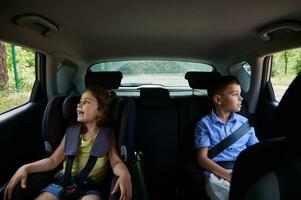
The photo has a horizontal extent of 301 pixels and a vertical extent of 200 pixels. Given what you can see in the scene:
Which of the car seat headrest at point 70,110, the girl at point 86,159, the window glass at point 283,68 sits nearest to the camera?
the girl at point 86,159

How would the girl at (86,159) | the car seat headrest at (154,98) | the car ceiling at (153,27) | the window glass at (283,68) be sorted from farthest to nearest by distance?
the car seat headrest at (154,98), the window glass at (283,68), the car ceiling at (153,27), the girl at (86,159)

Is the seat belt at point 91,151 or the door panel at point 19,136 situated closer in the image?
the seat belt at point 91,151

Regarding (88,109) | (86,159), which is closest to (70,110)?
(88,109)

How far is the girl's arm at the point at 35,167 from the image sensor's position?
6.36 ft

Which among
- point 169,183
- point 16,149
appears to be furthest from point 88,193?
point 169,183

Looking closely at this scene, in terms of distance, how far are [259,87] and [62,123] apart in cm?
203

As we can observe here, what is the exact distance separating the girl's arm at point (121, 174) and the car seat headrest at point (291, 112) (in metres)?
1.10

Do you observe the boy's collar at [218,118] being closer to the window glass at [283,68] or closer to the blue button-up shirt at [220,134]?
the blue button-up shirt at [220,134]

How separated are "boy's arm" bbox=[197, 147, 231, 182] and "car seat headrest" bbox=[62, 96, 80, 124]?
3.23 feet

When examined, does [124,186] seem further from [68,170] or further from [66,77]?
[66,77]

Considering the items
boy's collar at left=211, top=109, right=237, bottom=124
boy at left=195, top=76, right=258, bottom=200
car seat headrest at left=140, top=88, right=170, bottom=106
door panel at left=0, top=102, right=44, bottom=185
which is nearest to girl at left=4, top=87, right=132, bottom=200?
door panel at left=0, top=102, right=44, bottom=185

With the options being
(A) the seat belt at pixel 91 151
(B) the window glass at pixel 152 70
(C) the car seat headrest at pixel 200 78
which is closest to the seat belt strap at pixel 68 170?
(A) the seat belt at pixel 91 151

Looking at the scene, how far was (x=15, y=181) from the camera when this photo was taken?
1.96m

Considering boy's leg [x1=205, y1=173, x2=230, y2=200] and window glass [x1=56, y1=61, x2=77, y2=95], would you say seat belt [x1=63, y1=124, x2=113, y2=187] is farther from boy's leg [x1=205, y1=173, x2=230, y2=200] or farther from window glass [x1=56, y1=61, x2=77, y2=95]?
window glass [x1=56, y1=61, x2=77, y2=95]
